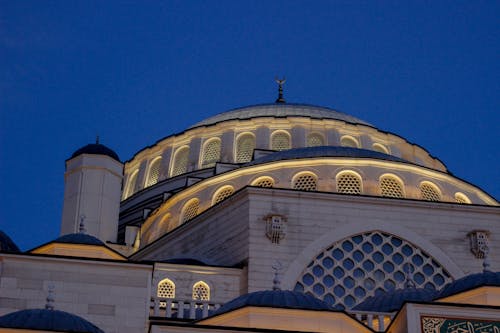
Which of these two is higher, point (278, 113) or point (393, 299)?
point (278, 113)

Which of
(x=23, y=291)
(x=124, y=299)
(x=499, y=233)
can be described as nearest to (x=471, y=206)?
(x=499, y=233)

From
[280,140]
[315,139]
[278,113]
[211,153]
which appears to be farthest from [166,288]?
[278,113]

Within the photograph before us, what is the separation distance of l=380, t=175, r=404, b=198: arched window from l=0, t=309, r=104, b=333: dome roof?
1110 cm

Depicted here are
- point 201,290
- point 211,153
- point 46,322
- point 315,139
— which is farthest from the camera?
point 211,153

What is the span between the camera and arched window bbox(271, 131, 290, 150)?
1405 inches

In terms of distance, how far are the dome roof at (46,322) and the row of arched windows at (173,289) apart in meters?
5.43

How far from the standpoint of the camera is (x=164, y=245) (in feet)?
92.2

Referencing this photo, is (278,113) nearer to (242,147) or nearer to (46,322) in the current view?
(242,147)

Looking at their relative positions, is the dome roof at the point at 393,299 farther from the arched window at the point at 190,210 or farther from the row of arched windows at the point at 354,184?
the arched window at the point at 190,210

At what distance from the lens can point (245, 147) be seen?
118 ft

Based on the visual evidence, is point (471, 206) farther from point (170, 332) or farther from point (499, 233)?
point (170, 332)

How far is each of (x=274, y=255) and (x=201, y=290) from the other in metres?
1.77

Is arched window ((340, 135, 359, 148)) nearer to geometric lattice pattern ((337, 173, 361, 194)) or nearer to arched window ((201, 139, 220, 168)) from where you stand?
arched window ((201, 139, 220, 168))

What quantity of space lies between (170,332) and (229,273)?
21.2 feet
